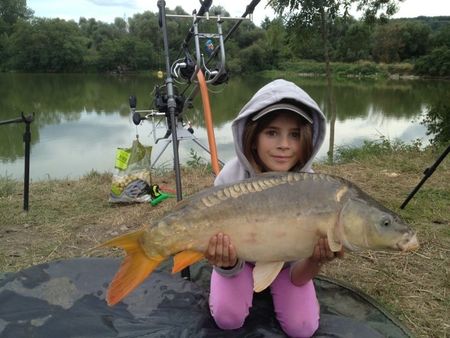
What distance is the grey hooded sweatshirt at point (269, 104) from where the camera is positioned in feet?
4.32

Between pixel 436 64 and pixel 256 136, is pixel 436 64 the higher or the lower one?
the higher one

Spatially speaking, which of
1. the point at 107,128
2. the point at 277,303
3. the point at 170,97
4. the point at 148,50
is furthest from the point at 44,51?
the point at 277,303

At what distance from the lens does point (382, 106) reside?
1088 centimetres

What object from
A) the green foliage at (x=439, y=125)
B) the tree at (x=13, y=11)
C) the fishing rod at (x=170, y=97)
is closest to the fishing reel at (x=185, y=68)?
the fishing rod at (x=170, y=97)

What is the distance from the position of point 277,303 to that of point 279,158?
0.51m

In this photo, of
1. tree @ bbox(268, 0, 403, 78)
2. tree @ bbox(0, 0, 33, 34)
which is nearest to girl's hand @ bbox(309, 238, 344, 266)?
tree @ bbox(268, 0, 403, 78)

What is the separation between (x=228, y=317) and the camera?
4.52 feet

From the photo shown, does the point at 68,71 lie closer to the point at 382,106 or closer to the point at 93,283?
the point at 382,106

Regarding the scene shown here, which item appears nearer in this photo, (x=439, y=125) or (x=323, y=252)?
(x=323, y=252)

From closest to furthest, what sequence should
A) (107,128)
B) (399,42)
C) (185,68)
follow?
(185,68) → (107,128) → (399,42)

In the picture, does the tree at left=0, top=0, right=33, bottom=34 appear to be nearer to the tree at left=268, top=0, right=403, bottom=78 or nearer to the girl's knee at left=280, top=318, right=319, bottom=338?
the tree at left=268, top=0, right=403, bottom=78

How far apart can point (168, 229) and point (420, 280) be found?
1.26 m

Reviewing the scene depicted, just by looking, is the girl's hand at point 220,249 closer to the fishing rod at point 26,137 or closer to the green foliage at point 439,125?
the fishing rod at point 26,137

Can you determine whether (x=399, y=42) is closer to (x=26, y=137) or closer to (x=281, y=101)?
(x=26, y=137)
